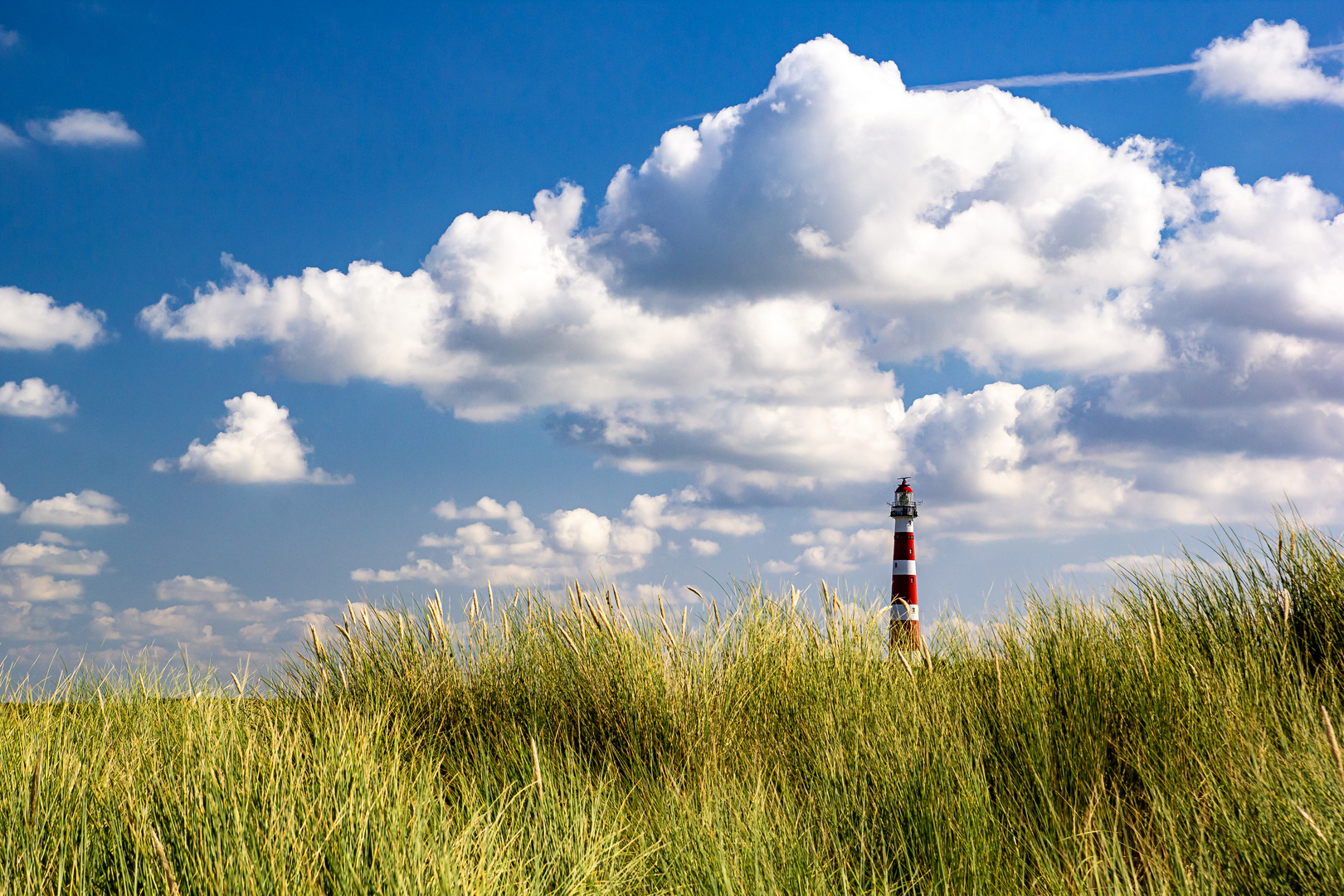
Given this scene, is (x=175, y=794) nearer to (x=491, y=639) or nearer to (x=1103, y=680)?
(x=491, y=639)

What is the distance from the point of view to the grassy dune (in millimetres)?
3072

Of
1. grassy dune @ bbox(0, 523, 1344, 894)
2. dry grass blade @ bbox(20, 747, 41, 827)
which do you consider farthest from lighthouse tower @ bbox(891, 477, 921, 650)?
dry grass blade @ bbox(20, 747, 41, 827)

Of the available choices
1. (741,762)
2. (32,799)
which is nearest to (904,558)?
(741,762)

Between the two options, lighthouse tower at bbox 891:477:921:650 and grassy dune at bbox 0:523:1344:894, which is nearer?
grassy dune at bbox 0:523:1344:894

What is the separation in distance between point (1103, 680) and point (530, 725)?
11.3ft

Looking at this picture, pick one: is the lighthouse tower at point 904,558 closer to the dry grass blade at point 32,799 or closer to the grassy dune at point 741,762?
the grassy dune at point 741,762

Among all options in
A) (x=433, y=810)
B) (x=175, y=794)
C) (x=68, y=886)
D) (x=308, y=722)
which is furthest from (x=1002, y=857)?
(x=308, y=722)

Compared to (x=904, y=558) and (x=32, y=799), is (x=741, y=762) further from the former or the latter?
(x=904, y=558)

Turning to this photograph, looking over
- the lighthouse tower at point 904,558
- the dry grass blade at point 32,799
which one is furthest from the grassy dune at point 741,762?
the lighthouse tower at point 904,558

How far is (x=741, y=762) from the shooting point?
A: 17.3 feet

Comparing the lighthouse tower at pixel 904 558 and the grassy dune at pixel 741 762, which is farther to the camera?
the lighthouse tower at pixel 904 558

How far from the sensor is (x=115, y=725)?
6066 mm

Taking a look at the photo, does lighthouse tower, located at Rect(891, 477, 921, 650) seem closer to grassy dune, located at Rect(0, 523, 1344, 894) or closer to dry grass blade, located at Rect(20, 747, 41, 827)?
grassy dune, located at Rect(0, 523, 1344, 894)

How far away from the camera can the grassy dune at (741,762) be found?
10.1 ft
